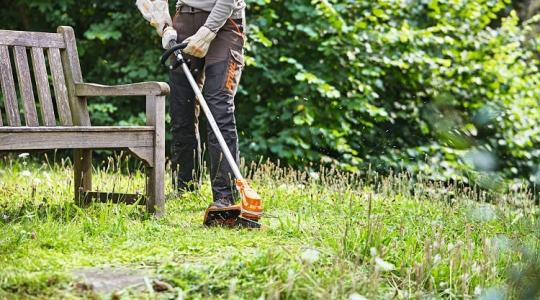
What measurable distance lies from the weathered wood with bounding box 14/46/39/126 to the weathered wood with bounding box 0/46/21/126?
0.20 ft

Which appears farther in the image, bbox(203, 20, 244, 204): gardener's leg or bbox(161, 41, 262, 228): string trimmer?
bbox(203, 20, 244, 204): gardener's leg

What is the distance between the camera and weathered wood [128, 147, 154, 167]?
365cm

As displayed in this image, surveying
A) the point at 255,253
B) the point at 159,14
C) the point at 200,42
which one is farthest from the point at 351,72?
the point at 255,253

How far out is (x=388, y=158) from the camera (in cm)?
693

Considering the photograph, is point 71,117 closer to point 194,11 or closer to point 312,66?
point 194,11

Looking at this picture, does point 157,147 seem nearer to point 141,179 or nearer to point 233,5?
point 233,5

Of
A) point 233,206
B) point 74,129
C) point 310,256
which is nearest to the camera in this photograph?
point 310,256

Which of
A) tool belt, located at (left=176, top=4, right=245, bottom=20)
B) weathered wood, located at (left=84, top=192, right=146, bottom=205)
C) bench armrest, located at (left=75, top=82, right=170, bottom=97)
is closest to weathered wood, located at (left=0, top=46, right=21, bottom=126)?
bench armrest, located at (left=75, top=82, right=170, bottom=97)

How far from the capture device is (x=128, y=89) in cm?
380

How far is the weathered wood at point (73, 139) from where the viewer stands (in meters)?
3.16

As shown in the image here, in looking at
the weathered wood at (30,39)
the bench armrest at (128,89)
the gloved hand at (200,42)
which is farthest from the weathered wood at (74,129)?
the weathered wood at (30,39)

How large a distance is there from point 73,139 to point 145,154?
16.6 inches

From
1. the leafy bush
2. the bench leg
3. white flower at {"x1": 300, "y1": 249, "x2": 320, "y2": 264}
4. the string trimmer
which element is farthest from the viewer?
the leafy bush

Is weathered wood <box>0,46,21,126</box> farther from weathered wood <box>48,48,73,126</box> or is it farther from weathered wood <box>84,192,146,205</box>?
weathered wood <box>84,192,146,205</box>
